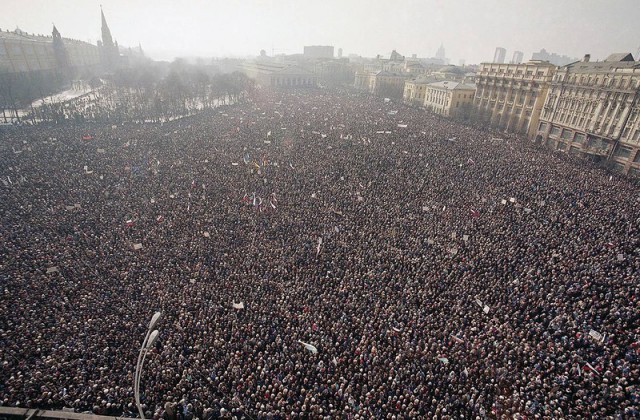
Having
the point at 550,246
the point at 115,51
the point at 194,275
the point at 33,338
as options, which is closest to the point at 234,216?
the point at 194,275

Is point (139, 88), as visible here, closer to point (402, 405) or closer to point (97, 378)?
point (97, 378)

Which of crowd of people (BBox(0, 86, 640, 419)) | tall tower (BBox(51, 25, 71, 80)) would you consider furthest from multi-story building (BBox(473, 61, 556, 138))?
tall tower (BBox(51, 25, 71, 80))

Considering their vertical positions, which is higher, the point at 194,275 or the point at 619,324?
the point at 619,324

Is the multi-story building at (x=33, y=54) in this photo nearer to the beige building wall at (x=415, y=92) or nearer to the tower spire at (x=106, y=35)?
the tower spire at (x=106, y=35)

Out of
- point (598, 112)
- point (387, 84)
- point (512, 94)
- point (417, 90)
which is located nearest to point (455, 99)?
point (512, 94)

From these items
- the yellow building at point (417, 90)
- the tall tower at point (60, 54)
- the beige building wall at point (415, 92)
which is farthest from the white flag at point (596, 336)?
the tall tower at point (60, 54)

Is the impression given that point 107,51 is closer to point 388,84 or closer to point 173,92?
point 173,92

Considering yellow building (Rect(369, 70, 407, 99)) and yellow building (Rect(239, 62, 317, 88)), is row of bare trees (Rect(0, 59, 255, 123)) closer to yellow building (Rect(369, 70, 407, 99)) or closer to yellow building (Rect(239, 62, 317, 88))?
yellow building (Rect(239, 62, 317, 88))
